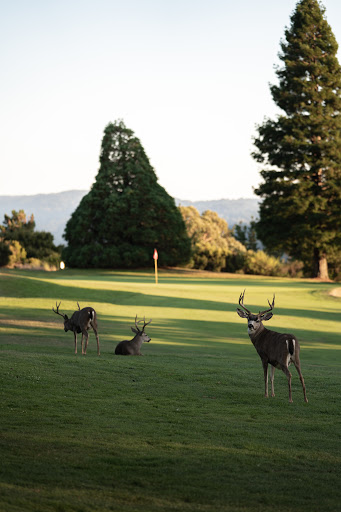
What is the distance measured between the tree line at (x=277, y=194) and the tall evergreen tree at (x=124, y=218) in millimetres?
94

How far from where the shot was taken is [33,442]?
22.5 ft

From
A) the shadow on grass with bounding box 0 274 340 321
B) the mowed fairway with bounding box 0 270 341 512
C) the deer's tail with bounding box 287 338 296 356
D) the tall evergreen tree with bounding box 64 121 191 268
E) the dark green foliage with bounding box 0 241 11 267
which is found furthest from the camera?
the tall evergreen tree with bounding box 64 121 191 268

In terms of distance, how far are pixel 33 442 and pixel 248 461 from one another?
2.34 meters

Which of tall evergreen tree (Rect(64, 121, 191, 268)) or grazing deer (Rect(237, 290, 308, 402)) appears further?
tall evergreen tree (Rect(64, 121, 191, 268))

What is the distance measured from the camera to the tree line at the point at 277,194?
1988 inches

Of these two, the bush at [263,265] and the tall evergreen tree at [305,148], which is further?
the bush at [263,265]

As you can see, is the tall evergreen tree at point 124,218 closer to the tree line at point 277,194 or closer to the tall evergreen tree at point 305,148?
the tree line at point 277,194

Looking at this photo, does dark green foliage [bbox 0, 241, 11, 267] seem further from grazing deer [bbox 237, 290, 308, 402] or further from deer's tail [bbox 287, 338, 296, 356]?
deer's tail [bbox 287, 338, 296, 356]

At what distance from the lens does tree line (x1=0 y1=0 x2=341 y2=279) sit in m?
50.5

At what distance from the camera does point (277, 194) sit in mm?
52938

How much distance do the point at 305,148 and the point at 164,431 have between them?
46.3 meters

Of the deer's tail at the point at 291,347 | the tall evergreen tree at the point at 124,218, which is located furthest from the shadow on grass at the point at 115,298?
the tall evergreen tree at the point at 124,218

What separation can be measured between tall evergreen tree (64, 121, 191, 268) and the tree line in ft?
0.31

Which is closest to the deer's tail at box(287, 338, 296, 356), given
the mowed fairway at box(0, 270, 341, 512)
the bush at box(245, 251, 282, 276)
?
the mowed fairway at box(0, 270, 341, 512)
